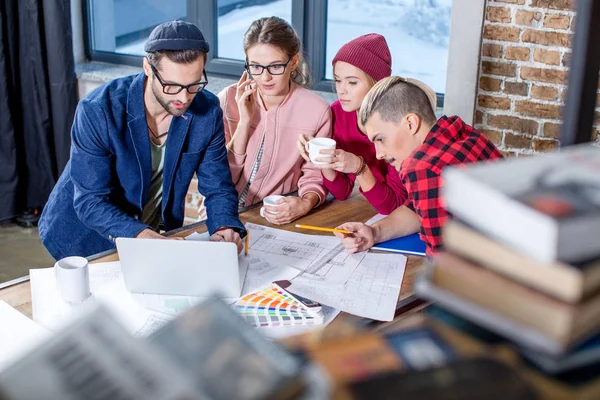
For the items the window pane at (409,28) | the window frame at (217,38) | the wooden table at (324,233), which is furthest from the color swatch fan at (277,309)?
the window pane at (409,28)

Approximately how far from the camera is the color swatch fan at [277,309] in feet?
5.19

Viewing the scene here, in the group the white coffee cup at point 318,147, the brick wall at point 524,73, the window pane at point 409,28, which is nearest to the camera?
the white coffee cup at point 318,147

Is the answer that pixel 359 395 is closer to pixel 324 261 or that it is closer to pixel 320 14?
A: pixel 324 261

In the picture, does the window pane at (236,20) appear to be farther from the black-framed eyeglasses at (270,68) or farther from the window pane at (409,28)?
the black-framed eyeglasses at (270,68)

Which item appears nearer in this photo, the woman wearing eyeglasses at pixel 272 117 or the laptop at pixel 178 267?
the laptop at pixel 178 267

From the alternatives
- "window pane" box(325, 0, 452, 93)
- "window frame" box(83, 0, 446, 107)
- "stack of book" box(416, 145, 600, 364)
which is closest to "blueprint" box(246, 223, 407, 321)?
"stack of book" box(416, 145, 600, 364)

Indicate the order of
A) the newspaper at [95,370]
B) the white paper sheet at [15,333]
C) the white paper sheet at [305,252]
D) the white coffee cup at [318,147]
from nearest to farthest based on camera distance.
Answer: the newspaper at [95,370]
the white paper sheet at [15,333]
the white paper sheet at [305,252]
the white coffee cup at [318,147]

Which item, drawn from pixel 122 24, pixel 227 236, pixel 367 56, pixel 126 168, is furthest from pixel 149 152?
pixel 122 24

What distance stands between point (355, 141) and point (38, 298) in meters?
1.17

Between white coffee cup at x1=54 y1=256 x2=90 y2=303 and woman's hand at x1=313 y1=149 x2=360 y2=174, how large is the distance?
78 cm

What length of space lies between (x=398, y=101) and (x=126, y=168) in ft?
2.53

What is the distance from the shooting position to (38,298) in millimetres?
1659

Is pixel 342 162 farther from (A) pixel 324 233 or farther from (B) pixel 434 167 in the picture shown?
(B) pixel 434 167

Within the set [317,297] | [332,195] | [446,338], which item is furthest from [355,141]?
[446,338]
